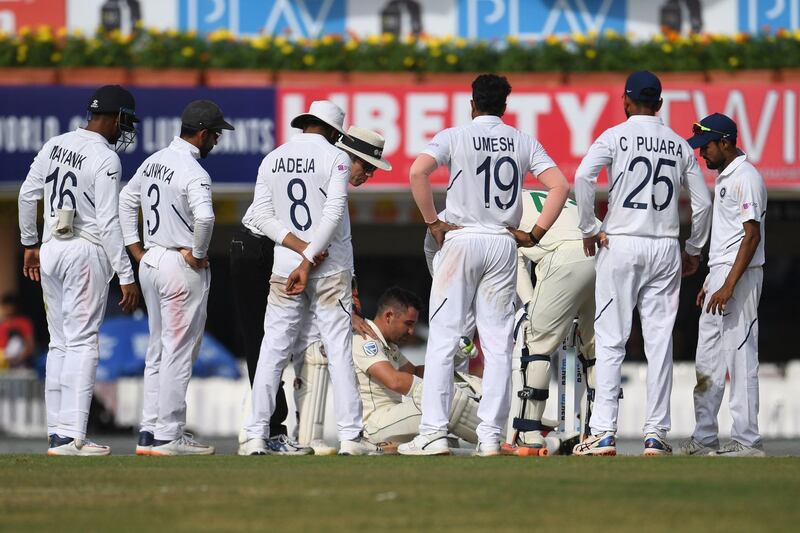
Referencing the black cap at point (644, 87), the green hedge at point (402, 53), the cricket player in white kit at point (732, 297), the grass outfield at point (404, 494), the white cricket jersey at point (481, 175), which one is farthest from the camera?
the green hedge at point (402, 53)

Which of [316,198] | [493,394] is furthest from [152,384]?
[493,394]

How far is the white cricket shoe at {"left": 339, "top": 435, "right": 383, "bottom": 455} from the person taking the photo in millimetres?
9523

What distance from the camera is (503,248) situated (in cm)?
948

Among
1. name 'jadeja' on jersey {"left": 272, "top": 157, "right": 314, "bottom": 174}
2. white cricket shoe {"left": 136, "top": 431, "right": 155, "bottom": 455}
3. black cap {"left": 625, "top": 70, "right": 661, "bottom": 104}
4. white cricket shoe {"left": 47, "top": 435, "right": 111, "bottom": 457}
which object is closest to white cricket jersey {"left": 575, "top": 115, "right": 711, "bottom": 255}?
black cap {"left": 625, "top": 70, "right": 661, "bottom": 104}

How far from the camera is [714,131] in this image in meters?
10.0

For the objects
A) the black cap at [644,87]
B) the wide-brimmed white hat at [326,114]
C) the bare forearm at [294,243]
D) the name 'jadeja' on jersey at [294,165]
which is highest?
the black cap at [644,87]

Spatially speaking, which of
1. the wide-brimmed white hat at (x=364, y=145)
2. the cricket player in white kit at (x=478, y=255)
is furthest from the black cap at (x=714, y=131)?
the wide-brimmed white hat at (x=364, y=145)

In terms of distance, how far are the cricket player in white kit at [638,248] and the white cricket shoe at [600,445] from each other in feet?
0.04

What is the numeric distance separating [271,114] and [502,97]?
864cm

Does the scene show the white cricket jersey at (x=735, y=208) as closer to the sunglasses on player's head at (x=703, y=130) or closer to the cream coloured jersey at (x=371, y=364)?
the sunglasses on player's head at (x=703, y=130)

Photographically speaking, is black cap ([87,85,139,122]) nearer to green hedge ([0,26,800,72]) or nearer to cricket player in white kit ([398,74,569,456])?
cricket player in white kit ([398,74,569,456])

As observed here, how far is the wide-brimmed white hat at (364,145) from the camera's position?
33.4ft

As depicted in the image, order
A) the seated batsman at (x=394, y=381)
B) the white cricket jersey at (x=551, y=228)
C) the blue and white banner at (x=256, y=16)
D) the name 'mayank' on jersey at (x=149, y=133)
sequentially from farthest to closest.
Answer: the blue and white banner at (x=256, y=16), the name 'mayank' on jersey at (x=149, y=133), the seated batsman at (x=394, y=381), the white cricket jersey at (x=551, y=228)

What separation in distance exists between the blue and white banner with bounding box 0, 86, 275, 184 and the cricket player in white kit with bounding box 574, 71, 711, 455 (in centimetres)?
871
